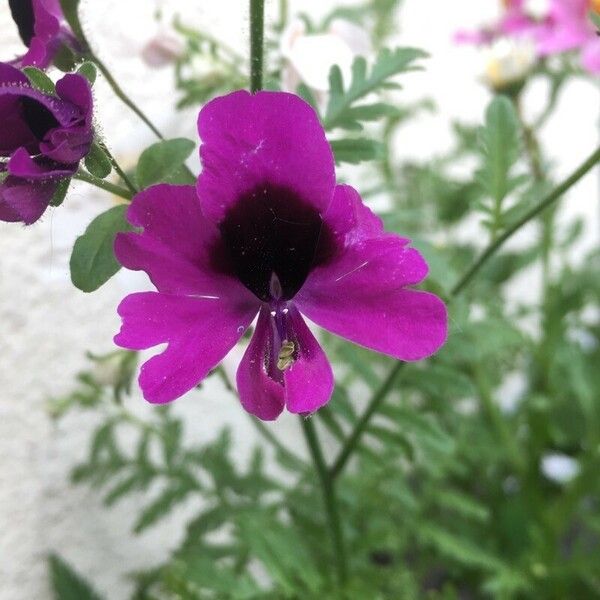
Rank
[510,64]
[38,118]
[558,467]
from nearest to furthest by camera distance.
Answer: [38,118], [510,64], [558,467]

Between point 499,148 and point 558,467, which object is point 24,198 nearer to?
point 499,148

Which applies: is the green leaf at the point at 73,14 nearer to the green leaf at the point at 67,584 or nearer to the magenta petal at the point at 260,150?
the magenta petal at the point at 260,150

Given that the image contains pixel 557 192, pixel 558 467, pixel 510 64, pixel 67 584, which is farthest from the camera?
pixel 558 467

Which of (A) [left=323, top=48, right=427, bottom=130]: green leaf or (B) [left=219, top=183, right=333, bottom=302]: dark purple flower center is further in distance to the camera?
(A) [left=323, top=48, right=427, bottom=130]: green leaf

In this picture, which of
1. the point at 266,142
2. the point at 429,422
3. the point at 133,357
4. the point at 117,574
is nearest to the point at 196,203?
the point at 266,142

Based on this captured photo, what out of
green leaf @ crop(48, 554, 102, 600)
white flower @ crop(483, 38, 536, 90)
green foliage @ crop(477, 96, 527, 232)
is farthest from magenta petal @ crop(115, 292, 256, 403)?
white flower @ crop(483, 38, 536, 90)

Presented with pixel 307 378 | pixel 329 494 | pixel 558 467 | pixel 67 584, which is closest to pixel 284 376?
pixel 307 378

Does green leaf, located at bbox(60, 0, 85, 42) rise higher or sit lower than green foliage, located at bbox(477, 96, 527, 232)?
higher

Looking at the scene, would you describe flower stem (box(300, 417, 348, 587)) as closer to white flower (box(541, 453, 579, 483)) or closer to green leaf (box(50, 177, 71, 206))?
green leaf (box(50, 177, 71, 206))
